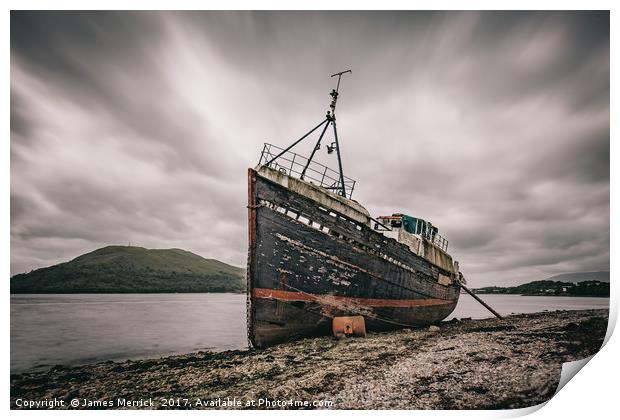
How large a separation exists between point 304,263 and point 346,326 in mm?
2642

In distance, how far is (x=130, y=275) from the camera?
75125 millimetres

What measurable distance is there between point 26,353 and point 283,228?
1282cm

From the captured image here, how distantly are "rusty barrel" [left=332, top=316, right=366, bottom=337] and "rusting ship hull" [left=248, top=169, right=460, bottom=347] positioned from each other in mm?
172

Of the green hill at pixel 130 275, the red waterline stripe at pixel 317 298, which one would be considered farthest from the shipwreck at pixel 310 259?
the green hill at pixel 130 275

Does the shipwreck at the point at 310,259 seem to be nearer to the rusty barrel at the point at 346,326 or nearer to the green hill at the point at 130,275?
the rusty barrel at the point at 346,326

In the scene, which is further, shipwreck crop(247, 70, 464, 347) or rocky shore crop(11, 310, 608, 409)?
shipwreck crop(247, 70, 464, 347)

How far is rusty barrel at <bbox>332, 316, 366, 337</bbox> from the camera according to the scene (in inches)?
363

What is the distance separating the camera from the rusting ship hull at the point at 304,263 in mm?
8500

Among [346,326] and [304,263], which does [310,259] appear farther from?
[346,326]

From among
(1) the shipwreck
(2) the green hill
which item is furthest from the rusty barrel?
(2) the green hill

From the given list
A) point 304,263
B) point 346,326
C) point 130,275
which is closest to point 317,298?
point 304,263

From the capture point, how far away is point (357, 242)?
9.48 m

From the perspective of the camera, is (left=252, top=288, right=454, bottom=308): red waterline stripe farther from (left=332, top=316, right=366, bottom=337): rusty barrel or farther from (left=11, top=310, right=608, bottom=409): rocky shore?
(left=11, top=310, right=608, bottom=409): rocky shore
